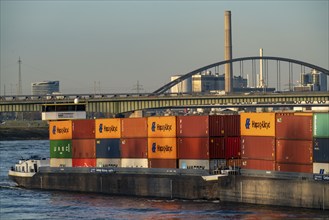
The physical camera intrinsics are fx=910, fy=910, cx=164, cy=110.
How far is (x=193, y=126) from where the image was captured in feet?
211

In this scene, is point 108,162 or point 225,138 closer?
point 225,138

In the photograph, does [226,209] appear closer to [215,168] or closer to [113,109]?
[215,168]

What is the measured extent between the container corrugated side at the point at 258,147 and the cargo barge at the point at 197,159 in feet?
0.21

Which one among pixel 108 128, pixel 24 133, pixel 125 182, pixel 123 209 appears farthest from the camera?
pixel 24 133

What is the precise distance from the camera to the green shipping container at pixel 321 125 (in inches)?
2144

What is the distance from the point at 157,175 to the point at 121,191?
16.0 ft

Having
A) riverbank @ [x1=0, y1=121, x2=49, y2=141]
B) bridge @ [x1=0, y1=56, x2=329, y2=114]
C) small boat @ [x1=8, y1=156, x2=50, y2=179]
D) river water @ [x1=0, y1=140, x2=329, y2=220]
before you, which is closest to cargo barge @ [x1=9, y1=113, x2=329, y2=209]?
small boat @ [x1=8, y1=156, x2=50, y2=179]

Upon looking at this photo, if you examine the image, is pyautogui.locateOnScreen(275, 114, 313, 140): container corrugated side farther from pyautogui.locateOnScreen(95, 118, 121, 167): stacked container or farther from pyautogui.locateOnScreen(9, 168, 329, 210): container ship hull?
pyautogui.locateOnScreen(95, 118, 121, 167): stacked container

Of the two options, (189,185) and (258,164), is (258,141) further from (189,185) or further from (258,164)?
(189,185)

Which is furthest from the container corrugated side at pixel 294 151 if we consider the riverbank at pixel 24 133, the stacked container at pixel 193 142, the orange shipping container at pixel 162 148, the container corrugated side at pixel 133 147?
the riverbank at pixel 24 133

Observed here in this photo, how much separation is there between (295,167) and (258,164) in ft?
12.6

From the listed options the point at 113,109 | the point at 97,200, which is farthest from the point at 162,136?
the point at 113,109

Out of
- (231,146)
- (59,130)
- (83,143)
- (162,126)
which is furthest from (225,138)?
(59,130)

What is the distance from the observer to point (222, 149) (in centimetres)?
6322
